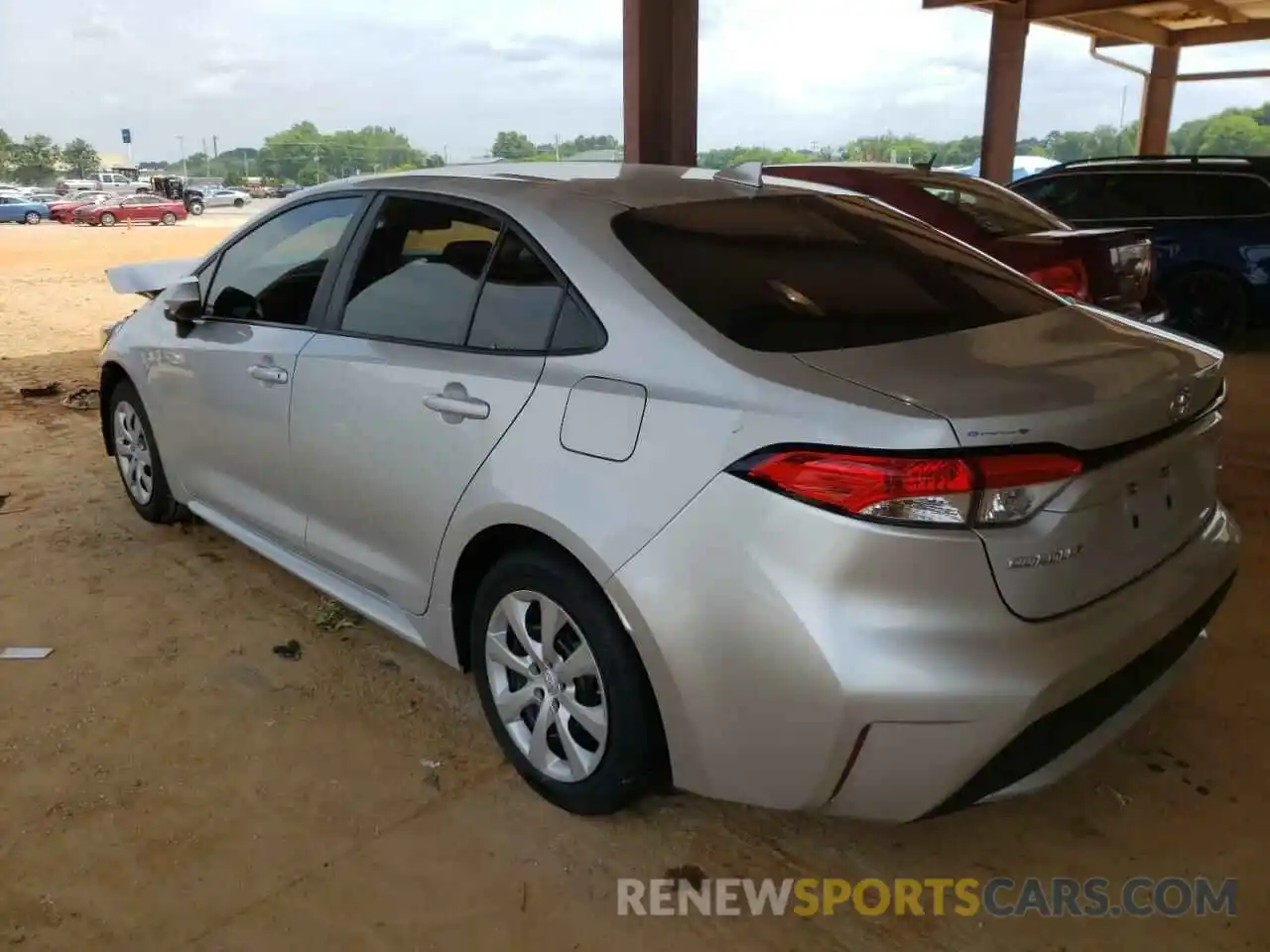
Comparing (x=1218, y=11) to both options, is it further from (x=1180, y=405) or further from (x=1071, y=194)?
(x=1180, y=405)

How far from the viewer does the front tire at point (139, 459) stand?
4.21m

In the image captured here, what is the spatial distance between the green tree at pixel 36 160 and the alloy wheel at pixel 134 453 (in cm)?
6403

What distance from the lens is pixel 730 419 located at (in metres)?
1.97

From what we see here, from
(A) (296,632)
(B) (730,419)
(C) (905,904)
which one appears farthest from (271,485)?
(C) (905,904)

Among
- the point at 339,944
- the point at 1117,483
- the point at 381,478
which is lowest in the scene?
the point at 339,944

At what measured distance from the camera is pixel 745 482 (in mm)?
1931

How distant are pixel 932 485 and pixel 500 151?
6586 mm

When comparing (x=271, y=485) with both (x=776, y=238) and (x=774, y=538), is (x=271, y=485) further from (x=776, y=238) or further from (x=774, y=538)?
(x=774, y=538)

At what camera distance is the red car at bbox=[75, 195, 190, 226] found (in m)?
35.1

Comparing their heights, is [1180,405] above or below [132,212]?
above

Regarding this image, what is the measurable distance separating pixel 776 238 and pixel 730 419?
83 centimetres

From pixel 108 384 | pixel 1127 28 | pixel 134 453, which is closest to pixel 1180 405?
pixel 134 453

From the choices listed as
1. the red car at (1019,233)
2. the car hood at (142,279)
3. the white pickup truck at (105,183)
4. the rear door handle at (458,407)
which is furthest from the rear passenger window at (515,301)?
the white pickup truck at (105,183)

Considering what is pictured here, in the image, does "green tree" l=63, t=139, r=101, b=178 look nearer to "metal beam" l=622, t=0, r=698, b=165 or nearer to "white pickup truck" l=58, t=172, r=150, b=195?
"white pickup truck" l=58, t=172, r=150, b=195
